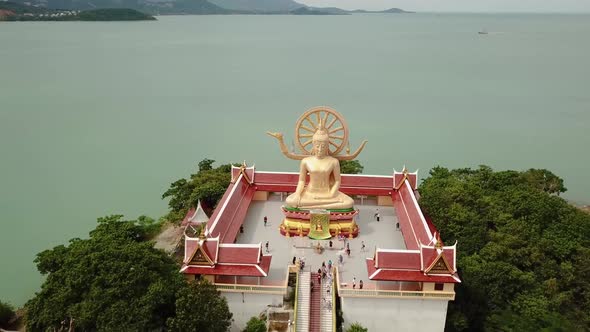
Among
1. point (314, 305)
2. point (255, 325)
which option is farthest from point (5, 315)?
point (314, 305)

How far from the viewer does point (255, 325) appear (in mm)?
17797

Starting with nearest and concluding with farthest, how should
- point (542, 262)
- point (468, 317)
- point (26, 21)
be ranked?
point (468, 317), point (542, 262), point (26, 21)

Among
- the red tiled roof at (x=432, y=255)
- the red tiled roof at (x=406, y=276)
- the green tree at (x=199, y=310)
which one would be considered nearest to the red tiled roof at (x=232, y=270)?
the green tree at (x=199, y=310)

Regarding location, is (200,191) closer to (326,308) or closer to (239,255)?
(239,255)

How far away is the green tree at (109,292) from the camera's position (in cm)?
1593

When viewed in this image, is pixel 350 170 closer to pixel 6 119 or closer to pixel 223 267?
pixel 223 267

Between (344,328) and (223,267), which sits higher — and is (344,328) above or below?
below

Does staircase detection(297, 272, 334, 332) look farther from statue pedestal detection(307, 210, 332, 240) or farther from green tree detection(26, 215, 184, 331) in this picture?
green tree detection(26, 215, 184, 331)

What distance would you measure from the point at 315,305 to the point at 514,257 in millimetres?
8420

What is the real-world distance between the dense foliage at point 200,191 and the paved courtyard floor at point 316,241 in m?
2.31

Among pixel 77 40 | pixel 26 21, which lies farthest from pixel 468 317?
pixel 26 21

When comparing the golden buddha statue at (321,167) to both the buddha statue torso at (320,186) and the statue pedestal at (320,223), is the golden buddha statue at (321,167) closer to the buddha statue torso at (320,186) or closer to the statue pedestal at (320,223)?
the buddha statue torso at (320,186)

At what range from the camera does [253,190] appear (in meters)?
26.8

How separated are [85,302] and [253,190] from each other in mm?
11715
